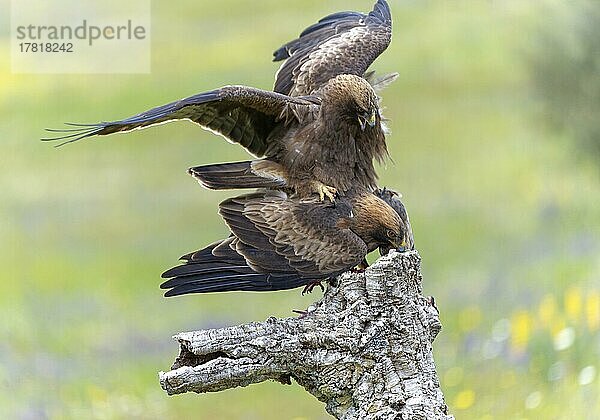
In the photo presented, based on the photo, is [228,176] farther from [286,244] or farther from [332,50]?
[332,50]

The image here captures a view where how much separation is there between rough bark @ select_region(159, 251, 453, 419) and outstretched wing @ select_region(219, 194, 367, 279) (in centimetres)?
9

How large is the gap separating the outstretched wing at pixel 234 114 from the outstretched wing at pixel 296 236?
30 cm

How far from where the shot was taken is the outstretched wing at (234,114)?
3.09 metres

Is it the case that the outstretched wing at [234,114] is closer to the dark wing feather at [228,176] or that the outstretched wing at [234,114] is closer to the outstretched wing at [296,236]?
the dark wing feather at [228,176]

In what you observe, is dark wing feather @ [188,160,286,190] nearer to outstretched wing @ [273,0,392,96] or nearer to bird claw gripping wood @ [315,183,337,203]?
bird claw gripping wood @ [315,183,337,203]

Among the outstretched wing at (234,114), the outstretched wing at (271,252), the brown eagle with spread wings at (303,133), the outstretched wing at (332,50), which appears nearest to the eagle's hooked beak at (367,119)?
the brown eagle with spread wings at (303,133)

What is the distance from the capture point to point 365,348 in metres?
3.23

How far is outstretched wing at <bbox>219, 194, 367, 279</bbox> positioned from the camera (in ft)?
10.6

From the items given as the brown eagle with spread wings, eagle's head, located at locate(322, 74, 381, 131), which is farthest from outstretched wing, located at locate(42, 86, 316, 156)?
eagle's head, located at locate(322, 74, 381, 131)

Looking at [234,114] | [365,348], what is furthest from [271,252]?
[234,114]

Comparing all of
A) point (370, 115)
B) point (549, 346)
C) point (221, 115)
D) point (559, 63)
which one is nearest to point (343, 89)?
point (370, 115)

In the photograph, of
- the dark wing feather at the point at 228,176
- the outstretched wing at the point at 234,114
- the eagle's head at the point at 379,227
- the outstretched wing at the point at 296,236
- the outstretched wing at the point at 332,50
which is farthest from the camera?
the outstretched wing at the point at 332,50

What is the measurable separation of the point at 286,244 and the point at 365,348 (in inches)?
16.7

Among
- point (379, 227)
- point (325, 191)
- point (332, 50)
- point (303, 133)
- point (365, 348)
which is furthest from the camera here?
point (332, 50)
